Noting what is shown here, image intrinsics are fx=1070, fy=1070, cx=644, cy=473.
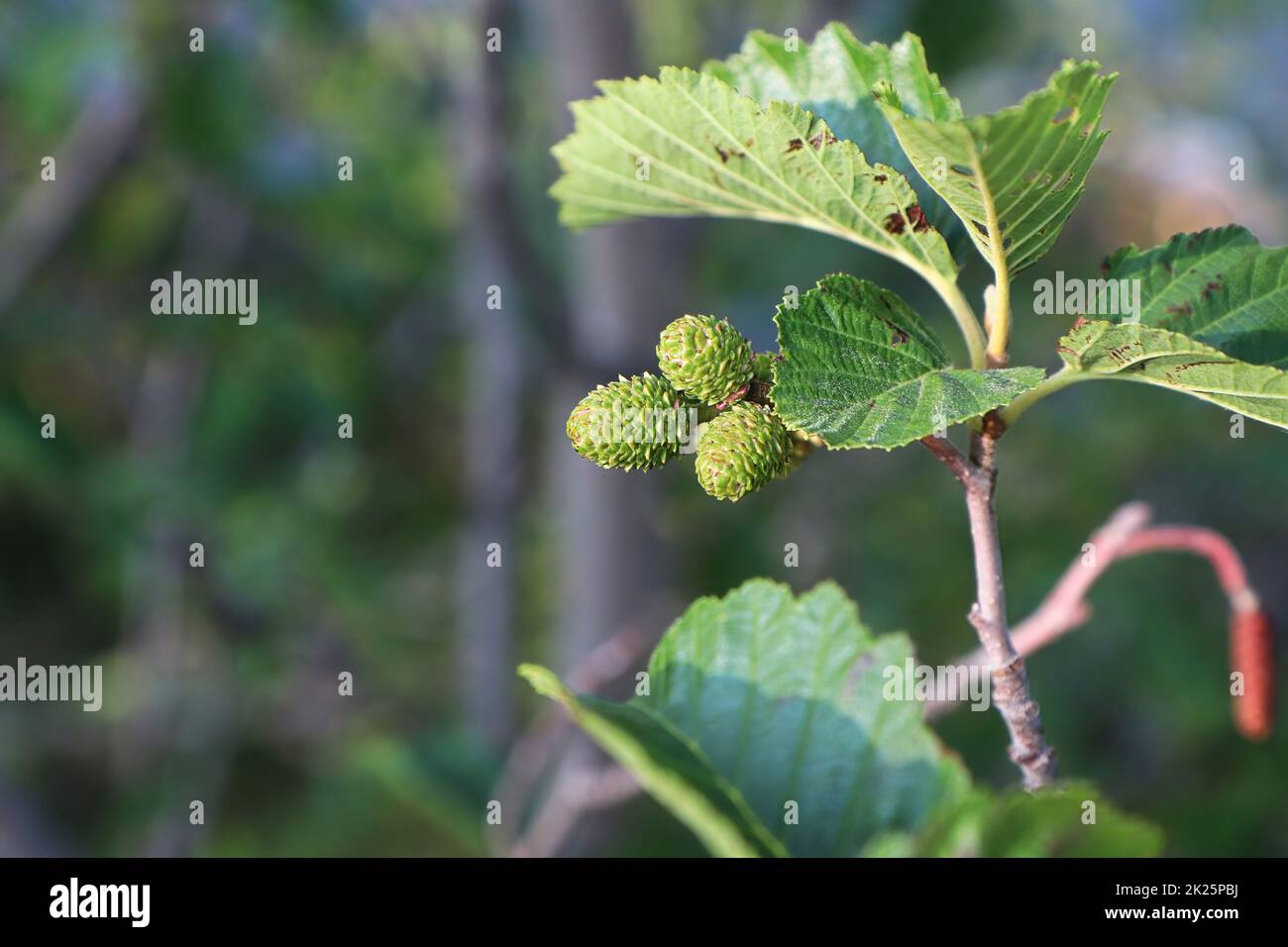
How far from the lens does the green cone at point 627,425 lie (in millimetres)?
518

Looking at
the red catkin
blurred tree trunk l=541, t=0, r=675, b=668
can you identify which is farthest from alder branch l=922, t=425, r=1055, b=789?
blurred tree trunk l=541, t=0, r=675, b=668

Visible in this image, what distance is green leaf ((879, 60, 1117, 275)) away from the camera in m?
0.44

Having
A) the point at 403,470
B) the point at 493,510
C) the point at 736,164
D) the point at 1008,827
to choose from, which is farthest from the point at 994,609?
the point at 403,470

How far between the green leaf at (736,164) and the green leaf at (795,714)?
19cm

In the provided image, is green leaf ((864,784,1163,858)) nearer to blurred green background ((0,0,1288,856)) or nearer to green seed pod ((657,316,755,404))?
green seed pod ((657,316,755,404))

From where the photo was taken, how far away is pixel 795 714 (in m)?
0.54

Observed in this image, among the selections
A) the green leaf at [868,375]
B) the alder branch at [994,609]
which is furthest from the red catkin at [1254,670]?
the green leaf at [868,375]

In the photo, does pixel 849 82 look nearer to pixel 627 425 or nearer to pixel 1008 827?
pixel 627 425

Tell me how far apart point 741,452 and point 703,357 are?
55mm

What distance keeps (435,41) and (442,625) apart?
1966 millimetres

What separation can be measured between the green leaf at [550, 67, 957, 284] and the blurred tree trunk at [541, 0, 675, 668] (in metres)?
0.99

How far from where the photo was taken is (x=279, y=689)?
2.96 meters

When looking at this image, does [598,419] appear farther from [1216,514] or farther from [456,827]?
[1216,514]
